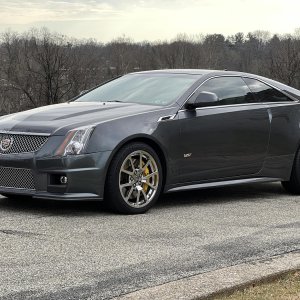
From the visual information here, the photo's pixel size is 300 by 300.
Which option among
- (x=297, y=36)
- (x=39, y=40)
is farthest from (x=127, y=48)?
(x=297, y=36)

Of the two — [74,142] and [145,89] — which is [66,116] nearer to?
[74,142]

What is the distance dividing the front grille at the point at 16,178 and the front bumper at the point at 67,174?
0.02m

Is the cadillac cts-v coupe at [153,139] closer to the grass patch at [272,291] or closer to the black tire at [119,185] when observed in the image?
the black tire at [119,185]

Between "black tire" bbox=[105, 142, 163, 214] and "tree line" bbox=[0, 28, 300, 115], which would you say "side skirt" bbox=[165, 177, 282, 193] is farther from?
"tree line" bbox=[0, 28, 300, 115]

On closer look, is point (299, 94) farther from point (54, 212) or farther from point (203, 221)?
point (54, 212)

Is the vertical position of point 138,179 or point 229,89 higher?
point 229,89

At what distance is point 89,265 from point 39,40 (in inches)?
4377

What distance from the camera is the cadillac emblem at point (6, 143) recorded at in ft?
20.8

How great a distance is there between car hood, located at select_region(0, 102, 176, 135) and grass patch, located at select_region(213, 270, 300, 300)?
2.85 metres

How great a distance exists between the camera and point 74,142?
6109 mm

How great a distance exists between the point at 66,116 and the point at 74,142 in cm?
49

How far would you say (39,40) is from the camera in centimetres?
11181

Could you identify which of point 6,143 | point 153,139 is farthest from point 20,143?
point 153,139

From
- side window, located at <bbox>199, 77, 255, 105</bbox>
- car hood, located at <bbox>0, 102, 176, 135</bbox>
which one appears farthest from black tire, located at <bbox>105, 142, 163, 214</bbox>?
side window, located at <bbox>199, 77, 255, 105</bbox>
